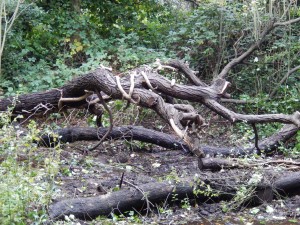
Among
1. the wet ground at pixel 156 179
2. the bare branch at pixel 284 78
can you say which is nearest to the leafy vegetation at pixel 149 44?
the bare branch at pixel 284 78

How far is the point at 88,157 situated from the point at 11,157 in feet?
6.15

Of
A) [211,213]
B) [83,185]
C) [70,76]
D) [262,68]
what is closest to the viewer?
[211,213]

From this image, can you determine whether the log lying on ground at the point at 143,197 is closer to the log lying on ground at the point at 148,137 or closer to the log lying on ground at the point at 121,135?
the log lying on ground at the point at 148,137

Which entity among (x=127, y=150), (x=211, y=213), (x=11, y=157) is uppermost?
(x=11, y=157)

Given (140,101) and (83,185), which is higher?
(140,101)

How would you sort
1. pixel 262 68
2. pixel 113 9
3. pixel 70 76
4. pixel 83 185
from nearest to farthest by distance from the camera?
pixel 83 185, pixel 70 76, pixel 262 68, pixel 113 9

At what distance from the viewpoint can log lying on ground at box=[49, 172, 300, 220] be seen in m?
4.07

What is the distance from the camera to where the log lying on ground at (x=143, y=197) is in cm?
407

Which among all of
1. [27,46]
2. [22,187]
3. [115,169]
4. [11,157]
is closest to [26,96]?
[115,169]

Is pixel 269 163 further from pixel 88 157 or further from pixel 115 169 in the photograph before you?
pixel 88 157

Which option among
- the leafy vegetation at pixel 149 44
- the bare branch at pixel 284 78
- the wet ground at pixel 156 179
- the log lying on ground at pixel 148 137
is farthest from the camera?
the leafy vegetation at pixel 149 44

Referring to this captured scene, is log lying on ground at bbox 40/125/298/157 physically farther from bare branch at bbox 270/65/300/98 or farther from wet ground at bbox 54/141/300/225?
bare branch at bbox 270/65/300/98

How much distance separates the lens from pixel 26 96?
6160 millimetres

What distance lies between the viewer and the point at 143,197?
4.38 m
